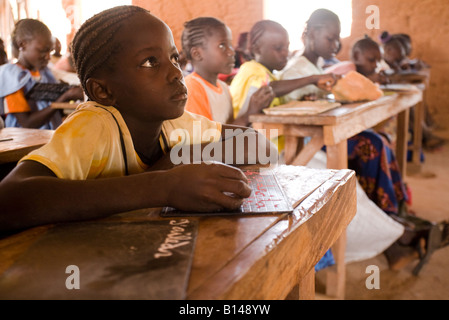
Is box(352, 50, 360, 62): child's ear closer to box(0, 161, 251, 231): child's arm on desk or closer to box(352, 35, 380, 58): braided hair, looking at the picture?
box(352, 35, 380, 58): braided hair

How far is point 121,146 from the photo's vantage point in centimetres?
81

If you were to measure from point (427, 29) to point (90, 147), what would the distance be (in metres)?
5.81

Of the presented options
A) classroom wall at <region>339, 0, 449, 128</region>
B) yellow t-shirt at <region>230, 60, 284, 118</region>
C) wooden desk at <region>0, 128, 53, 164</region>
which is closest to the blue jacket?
wooden desk at <region>0, 128, 53, 164</region>

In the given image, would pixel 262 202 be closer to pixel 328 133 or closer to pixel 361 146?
pixel 328 133

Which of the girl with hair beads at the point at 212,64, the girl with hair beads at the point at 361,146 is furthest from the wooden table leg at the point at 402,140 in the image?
the girl with hair beads at the point at 212,64

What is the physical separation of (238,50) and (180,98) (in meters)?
3.09

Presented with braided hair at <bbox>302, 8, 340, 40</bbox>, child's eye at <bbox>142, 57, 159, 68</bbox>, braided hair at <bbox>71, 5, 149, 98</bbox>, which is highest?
braided hair at <bbox>302, 8, 340, 40</bbox>

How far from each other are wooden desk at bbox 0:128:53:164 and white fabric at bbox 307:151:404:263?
1.31 m

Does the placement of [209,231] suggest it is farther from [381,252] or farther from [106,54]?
[381,252]

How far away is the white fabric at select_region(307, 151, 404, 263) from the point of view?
5.83 ft

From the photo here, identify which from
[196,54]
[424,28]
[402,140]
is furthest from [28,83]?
[424,28]
